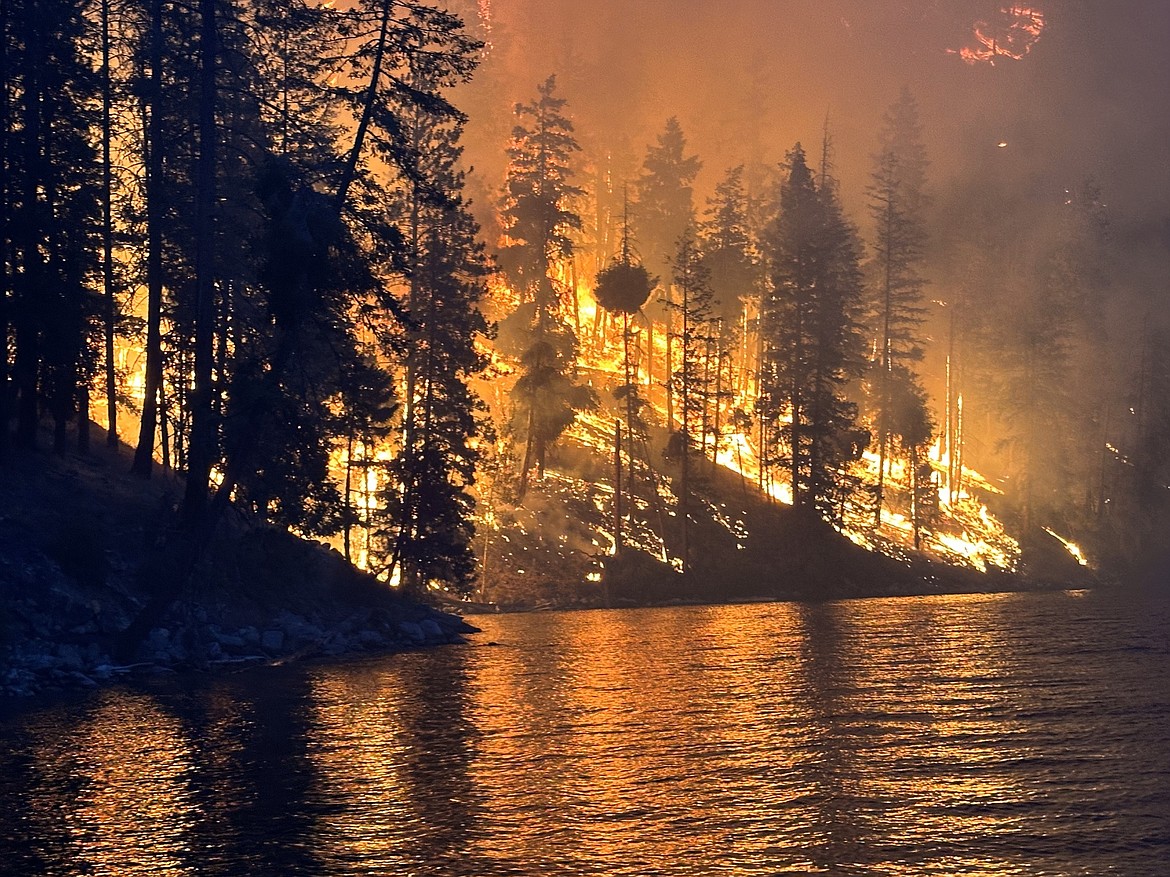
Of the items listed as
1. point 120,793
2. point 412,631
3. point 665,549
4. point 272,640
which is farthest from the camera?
point 665,549

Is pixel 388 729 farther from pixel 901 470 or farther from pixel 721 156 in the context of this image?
pixel 721 156

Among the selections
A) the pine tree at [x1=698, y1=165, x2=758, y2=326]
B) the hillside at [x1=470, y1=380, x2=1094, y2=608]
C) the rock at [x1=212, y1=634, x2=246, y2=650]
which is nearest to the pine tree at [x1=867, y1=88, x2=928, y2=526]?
the hillside at [x1=470, y1=380, x2=1094, y2=608]

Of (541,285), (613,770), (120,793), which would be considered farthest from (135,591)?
(541,285)

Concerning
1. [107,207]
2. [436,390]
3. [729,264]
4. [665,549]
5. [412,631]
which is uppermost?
[729,264]

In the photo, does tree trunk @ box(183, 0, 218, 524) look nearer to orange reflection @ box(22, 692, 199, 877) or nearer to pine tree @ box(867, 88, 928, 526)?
orange reflection @ box(22, 692, 199, 877)

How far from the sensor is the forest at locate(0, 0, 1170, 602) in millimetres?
31641

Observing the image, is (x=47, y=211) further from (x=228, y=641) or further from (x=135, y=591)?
(x=228, y=641)

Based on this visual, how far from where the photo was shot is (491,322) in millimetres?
74938

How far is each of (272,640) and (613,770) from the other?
19607mm

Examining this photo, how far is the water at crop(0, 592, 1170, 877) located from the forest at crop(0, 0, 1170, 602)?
30.9ft

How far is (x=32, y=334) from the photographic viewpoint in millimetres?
35781

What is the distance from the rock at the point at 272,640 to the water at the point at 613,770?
2.30m

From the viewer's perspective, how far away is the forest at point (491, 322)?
31.6 m

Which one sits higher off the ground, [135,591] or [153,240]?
[153,240]
